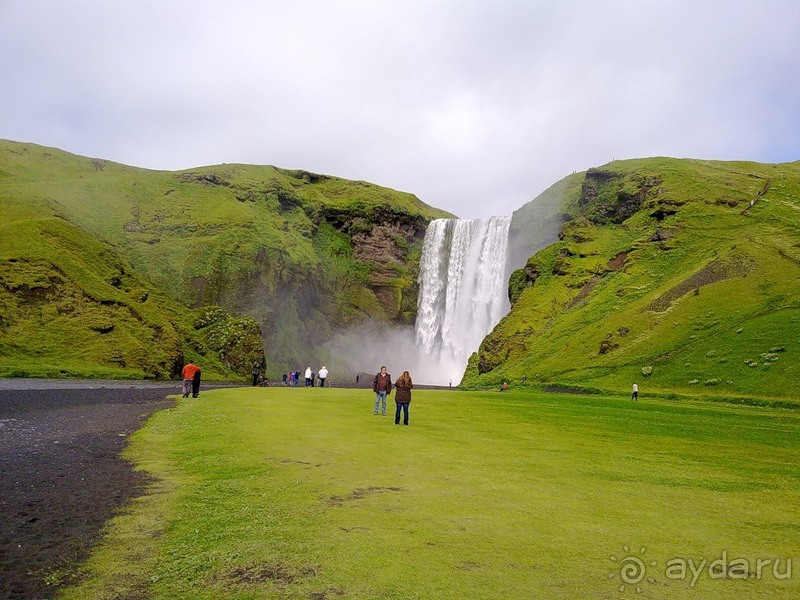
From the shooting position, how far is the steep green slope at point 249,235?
94.8 m

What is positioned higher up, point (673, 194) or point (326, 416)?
point (673, 194)

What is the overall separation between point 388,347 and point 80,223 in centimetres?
6146

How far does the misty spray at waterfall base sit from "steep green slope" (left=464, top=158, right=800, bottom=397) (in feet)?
27.6

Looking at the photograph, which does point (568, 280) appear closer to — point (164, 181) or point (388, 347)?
point (388, 347)

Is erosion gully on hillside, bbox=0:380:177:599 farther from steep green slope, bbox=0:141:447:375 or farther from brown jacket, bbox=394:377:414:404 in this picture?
steep green slope, bbox=0:141:447:375

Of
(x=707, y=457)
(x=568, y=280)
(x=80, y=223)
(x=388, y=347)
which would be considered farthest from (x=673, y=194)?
(x=80, y=223)

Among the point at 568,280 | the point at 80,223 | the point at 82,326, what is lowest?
the point at 82,326

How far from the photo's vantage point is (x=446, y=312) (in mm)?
101312

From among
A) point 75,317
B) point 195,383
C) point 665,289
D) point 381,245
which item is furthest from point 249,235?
point 195,383

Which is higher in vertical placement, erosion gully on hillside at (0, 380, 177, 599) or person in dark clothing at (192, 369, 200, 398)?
person in dark clothing at (192, 369, 200, 398)

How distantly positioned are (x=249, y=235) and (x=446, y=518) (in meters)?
102

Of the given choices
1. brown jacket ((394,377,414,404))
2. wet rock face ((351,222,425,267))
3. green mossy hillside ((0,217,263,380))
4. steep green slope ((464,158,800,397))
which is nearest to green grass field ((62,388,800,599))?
brown jacket ((394,377,414,404))

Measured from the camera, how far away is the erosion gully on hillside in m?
6.98

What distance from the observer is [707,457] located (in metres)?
15.9
